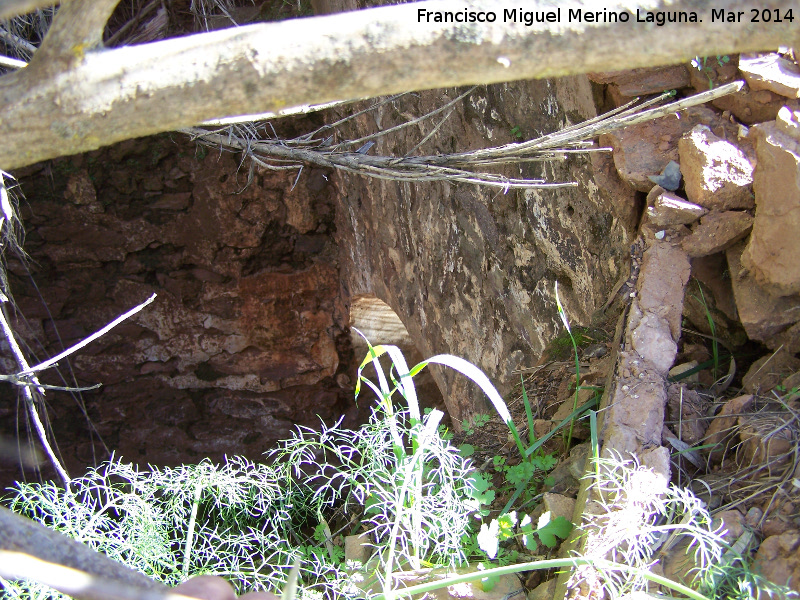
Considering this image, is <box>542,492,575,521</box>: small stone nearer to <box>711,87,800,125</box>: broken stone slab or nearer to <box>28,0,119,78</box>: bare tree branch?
<box>711,87,800,125</box>: broken stone slab

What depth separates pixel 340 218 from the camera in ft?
14.6

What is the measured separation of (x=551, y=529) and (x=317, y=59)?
1.08 meters

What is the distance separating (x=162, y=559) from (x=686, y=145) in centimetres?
178

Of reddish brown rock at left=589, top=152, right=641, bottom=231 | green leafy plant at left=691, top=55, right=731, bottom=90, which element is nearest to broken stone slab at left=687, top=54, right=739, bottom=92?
green leafy plant at left=691, top=55, right=731, bottom=90

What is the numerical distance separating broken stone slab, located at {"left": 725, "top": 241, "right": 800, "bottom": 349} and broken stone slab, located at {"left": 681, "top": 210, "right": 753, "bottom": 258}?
0.09m

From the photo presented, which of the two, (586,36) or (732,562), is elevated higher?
(586,36)

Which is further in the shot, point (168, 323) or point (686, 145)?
point (168, 323)

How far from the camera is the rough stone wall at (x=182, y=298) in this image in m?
4.25

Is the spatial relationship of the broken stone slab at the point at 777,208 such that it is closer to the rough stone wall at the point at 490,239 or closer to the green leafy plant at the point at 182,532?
the rough stone wall at the point at 490,239

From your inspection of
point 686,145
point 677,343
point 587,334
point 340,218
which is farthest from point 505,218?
point 340,218

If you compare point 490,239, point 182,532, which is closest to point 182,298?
point 490,239

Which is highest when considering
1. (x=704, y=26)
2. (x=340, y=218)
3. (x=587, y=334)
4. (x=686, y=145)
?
(x=704, y=26)

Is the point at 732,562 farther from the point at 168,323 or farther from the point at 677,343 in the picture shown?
the point at 168,323

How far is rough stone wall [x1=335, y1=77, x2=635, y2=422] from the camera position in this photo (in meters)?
2.01
